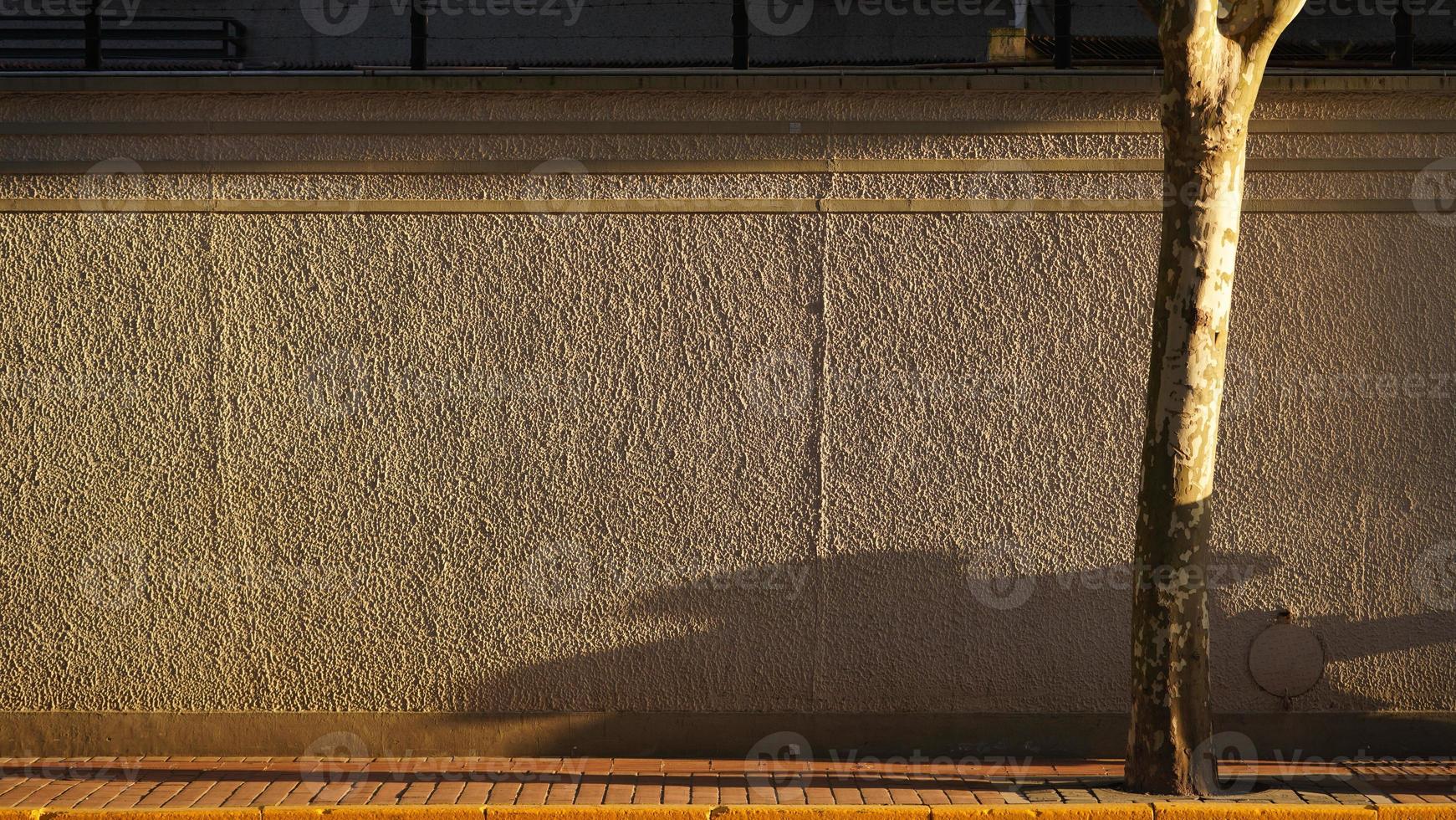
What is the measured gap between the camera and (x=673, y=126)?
6555 millimetres

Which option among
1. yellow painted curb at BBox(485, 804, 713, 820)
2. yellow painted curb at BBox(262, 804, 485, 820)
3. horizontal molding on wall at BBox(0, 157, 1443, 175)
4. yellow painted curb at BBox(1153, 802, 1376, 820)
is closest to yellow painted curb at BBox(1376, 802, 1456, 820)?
yellow painted curb at BBox(1153, 802, 1376, 820)

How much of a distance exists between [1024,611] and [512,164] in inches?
140

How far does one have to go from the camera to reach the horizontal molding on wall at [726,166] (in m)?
6.54

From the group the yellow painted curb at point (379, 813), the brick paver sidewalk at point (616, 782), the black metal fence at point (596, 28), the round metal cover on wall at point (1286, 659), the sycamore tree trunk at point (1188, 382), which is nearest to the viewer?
the yellow painted curb at point (379, 813)

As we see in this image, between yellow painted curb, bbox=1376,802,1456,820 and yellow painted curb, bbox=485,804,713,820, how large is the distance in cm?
301

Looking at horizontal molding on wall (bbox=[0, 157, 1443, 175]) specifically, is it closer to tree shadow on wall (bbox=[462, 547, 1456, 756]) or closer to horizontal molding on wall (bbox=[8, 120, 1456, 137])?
horizontal molding on wall (bbox=[8, 120, 1456, 137])

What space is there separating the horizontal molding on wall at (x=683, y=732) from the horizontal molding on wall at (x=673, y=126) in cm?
304

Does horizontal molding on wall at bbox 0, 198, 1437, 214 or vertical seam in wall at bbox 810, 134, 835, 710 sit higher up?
horizontal molding on wall at bbox 0, 198, 1437, 214

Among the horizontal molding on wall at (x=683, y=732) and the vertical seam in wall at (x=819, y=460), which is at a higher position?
the vertical seam in wall at (x=819, y=460)

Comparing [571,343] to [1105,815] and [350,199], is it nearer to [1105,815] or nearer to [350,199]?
[350,199]

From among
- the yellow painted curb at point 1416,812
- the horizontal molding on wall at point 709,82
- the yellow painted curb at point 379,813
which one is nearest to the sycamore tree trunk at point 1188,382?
the yellow painted curb at point 1416,812

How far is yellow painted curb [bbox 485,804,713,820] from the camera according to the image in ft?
17.5

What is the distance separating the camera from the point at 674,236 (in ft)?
21.6

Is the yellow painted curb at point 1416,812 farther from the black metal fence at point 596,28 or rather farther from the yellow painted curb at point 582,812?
the black metal fence at point 596,28
